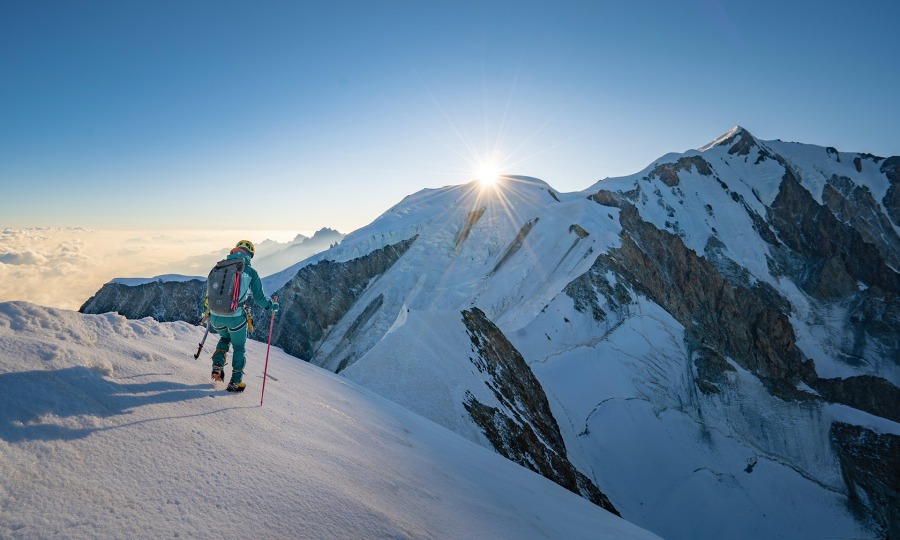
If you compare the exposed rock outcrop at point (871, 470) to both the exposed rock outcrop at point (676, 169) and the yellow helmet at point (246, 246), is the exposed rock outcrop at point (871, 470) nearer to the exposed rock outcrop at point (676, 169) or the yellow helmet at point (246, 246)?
the yellow helmet at point (246, 246)

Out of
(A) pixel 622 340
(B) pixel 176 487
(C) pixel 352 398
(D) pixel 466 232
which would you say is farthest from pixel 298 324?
(B) pixel 176 487

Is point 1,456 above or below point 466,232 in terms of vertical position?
below

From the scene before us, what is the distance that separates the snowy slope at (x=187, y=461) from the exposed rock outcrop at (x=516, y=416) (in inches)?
379

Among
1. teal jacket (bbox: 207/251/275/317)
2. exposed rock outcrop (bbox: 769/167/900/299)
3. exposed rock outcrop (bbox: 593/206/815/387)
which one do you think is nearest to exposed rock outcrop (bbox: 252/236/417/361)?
exposed rock outcrop (bbox: 593/206/815/387)

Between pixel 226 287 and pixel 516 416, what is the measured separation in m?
16.5

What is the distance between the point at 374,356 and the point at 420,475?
13182mm

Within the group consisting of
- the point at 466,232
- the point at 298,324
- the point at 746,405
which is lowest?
the point at 298,324

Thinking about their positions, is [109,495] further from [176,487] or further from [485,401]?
[485,401]

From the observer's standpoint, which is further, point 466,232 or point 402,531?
point 466,232

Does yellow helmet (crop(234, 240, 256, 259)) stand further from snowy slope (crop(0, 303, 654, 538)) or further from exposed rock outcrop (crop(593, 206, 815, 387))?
exposed rock outcrop (crop(593, 206, 815, 387))

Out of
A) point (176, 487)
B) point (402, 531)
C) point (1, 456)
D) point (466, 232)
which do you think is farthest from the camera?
point (466, 232)

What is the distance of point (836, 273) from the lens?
9144 cm

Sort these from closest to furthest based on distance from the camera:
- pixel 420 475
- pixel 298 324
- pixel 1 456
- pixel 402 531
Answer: pixel 1 456 < pixel 402 531 < pixel 420 475 < pixel 298 324

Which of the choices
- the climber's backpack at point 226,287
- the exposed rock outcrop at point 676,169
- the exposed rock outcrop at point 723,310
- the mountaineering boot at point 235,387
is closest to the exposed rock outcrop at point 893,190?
the exposed rock outcrop at point 676,169
